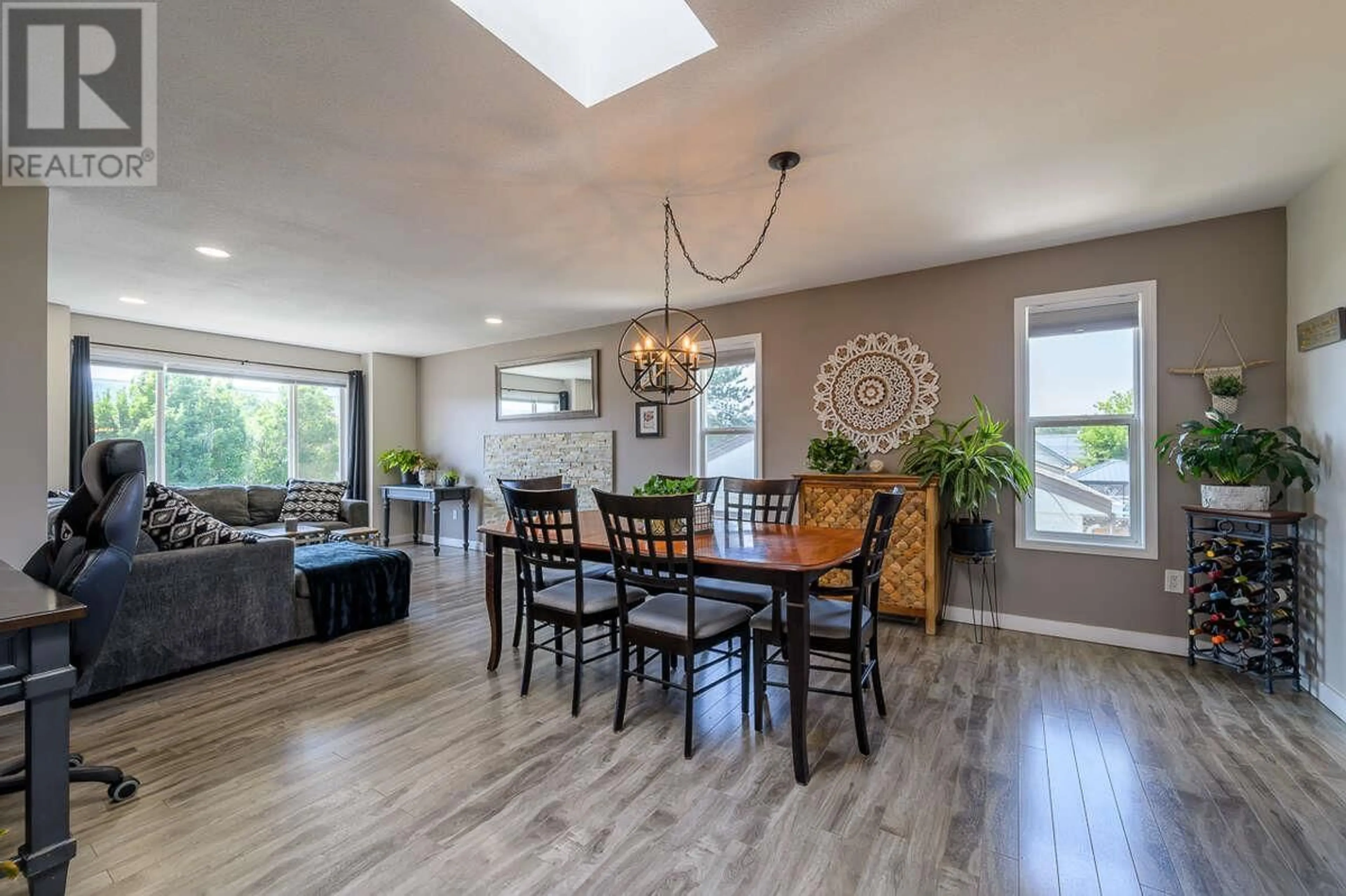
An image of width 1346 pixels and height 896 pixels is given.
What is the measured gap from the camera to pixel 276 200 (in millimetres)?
2834

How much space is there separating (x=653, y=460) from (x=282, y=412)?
4522 mm

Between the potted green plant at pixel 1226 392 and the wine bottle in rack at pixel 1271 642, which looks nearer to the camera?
the wine bottle in rack at pixel 1271 642

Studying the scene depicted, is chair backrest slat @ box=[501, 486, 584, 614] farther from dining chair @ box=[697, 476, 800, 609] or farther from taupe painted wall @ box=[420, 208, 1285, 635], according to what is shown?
taupe painted wall @ box=[420, 208, 1285, 635]

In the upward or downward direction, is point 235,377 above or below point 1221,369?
above

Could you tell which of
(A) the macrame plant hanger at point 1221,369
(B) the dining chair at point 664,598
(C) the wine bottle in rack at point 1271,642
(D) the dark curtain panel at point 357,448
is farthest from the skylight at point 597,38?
(D) the dark curtain panel at point 357,448

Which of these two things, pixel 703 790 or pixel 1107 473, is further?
pixel 1107 473

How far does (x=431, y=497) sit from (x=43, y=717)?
17.1 feet

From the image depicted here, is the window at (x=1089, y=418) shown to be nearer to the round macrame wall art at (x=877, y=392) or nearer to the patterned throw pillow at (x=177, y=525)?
the round macrame wall art at (x=877, y=392)

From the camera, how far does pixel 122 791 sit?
1.88 metres

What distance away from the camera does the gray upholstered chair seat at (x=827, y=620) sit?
2.19 metres

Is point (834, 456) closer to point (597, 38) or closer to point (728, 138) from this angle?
point (728, 138)

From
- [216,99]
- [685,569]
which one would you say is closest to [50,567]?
[216,99]

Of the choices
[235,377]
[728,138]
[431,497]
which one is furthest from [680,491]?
[235,377]

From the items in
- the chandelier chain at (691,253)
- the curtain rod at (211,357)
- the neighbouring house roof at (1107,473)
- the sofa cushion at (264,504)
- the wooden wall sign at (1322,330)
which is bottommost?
the sofa cushion at (264,504)
